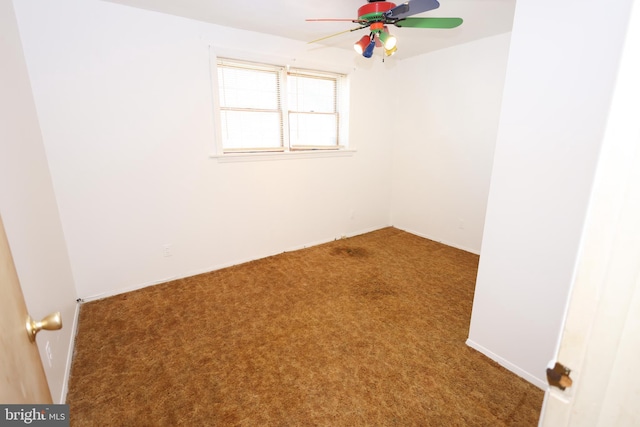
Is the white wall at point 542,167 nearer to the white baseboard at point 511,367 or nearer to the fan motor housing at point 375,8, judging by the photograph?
the white baseboard at point 511,367

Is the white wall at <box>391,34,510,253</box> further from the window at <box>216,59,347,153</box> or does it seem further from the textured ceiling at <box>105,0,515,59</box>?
the window at <box>216,59,347,153</box>

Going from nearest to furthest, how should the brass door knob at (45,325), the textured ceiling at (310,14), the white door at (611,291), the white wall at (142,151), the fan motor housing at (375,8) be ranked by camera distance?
1. the white door at (611,291)
2. the brass door knob at (45,325)
3. the fan motor housing at (375,8)
4. the white wall at (142,151)
5. the textured ceiling at (310,14)

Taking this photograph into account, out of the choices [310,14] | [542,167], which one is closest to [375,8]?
[310,14]

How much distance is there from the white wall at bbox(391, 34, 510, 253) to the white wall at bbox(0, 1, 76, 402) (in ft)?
13.6

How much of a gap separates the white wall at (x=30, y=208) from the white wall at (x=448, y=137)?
416 cm

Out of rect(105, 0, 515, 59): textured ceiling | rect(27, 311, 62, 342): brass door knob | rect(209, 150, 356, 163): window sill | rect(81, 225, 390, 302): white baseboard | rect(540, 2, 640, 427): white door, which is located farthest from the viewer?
rect(209, 150, 356, 163): window sill

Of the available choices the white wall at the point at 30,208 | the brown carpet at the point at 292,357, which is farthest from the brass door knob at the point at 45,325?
the brown carpet at the point at 292,357

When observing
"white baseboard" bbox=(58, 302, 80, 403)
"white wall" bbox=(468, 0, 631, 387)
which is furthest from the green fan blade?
"white baseboard" bbox=(58, 302, 80, 403)

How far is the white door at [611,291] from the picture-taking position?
17.9 inches

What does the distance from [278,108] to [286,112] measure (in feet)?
0.35

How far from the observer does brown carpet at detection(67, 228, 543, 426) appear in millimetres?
1637

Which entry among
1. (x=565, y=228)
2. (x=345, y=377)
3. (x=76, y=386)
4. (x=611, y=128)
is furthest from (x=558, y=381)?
(x=76, y=386)

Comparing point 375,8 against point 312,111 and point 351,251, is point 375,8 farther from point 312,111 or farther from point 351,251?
point 351,251

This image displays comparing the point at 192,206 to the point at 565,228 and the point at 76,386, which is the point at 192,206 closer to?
the point at 76,386
